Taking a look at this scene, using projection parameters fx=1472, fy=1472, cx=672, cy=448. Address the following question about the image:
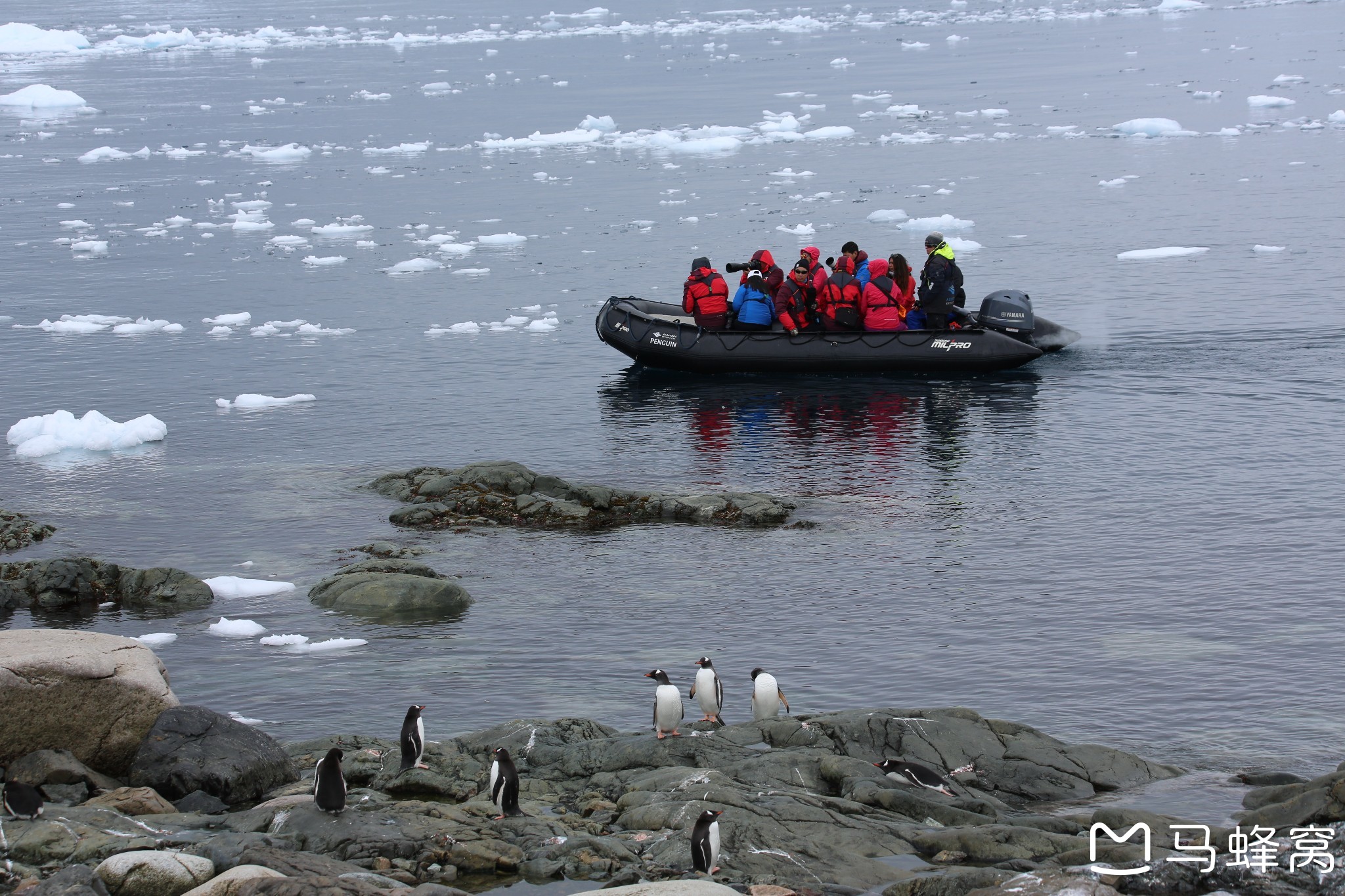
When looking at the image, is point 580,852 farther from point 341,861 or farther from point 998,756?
point 998,756

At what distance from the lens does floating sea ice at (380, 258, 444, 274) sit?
34.3 m

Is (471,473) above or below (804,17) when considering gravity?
below

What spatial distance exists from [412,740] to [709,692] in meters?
2.65

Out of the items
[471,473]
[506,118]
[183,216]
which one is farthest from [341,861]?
[506,118]

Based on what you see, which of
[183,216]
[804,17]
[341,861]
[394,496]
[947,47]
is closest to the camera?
[341,861]

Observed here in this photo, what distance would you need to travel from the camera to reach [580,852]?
9.36m

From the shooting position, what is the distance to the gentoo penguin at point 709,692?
12258 millimetres

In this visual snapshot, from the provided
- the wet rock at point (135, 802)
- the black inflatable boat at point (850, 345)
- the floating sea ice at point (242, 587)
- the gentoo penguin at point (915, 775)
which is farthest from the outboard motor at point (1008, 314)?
the wet rock at point (135, 802)

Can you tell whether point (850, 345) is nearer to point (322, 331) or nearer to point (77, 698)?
point (322, 331)

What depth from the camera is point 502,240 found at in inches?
1442

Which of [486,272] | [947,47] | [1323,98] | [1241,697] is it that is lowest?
[1241,697]

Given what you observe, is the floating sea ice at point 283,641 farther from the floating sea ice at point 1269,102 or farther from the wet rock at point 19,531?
the floating sea ice at point 1269,102

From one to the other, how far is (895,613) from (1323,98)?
44394 millimetres

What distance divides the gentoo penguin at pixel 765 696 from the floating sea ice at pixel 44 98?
5996 centimetres
